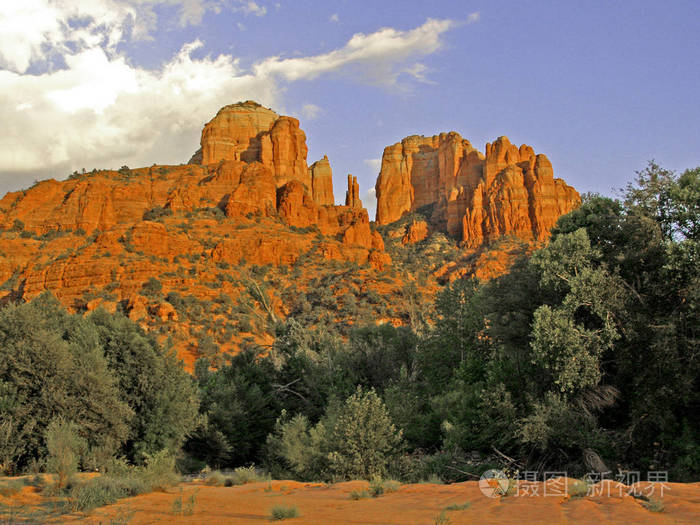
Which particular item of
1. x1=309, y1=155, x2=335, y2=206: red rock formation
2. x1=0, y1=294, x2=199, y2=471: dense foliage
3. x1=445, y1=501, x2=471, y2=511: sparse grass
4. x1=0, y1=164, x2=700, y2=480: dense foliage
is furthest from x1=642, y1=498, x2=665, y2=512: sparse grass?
x1=309, y1=155, x2=335, y2=206: red rock formation

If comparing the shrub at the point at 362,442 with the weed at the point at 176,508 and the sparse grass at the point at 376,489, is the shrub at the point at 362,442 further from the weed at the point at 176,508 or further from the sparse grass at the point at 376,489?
the weed at the point at 176,508

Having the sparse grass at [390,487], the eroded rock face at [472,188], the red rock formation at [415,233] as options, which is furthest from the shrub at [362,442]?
the red rock formation at [415,233]

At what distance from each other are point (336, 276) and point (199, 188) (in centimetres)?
2655

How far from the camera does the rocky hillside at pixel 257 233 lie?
172 feet

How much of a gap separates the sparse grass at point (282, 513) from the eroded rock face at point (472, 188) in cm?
8128

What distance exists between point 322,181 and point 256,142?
17445mm

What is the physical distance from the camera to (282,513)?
888 centimetres

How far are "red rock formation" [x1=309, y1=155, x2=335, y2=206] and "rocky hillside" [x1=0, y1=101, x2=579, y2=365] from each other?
260 millimetres

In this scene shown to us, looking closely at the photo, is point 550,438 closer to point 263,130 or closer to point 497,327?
point 497,327

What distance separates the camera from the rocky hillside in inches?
2068

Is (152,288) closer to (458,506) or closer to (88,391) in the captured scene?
(88,391)

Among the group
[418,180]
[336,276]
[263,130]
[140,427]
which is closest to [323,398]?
[140,427]

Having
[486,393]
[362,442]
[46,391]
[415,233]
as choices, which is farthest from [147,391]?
[415,233]

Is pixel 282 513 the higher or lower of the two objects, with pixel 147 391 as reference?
lower
